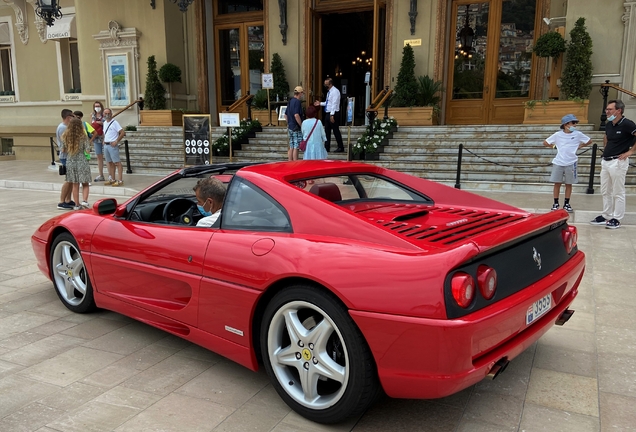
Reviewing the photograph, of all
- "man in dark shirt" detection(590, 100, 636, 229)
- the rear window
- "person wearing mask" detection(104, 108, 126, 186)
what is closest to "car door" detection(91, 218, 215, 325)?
the rear window

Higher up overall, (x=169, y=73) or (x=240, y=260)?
(x=169, y=73)

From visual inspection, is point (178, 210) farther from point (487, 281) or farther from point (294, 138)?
point (294, 138)

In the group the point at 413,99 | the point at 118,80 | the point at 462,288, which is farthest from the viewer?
the point at 118,80

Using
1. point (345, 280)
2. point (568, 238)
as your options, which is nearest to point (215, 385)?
point (345, 280)

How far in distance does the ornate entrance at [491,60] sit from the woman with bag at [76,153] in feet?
35.7

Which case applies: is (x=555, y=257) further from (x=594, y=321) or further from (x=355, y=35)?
(x=355, y=35)

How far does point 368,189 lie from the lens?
3.61 metres

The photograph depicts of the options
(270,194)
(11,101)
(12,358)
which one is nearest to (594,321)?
(270,194)

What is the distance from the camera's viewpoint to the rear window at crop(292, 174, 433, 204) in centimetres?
327

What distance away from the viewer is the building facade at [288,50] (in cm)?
1420

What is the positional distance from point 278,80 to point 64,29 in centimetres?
→ 1009

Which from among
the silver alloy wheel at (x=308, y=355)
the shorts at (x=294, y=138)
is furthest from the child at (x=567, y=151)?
the silver alloy wheel at (x=308, y=355)

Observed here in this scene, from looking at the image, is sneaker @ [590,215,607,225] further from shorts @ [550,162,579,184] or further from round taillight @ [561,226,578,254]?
round taillight @ [561,226,578,254]

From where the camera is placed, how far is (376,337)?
7.33 ft
